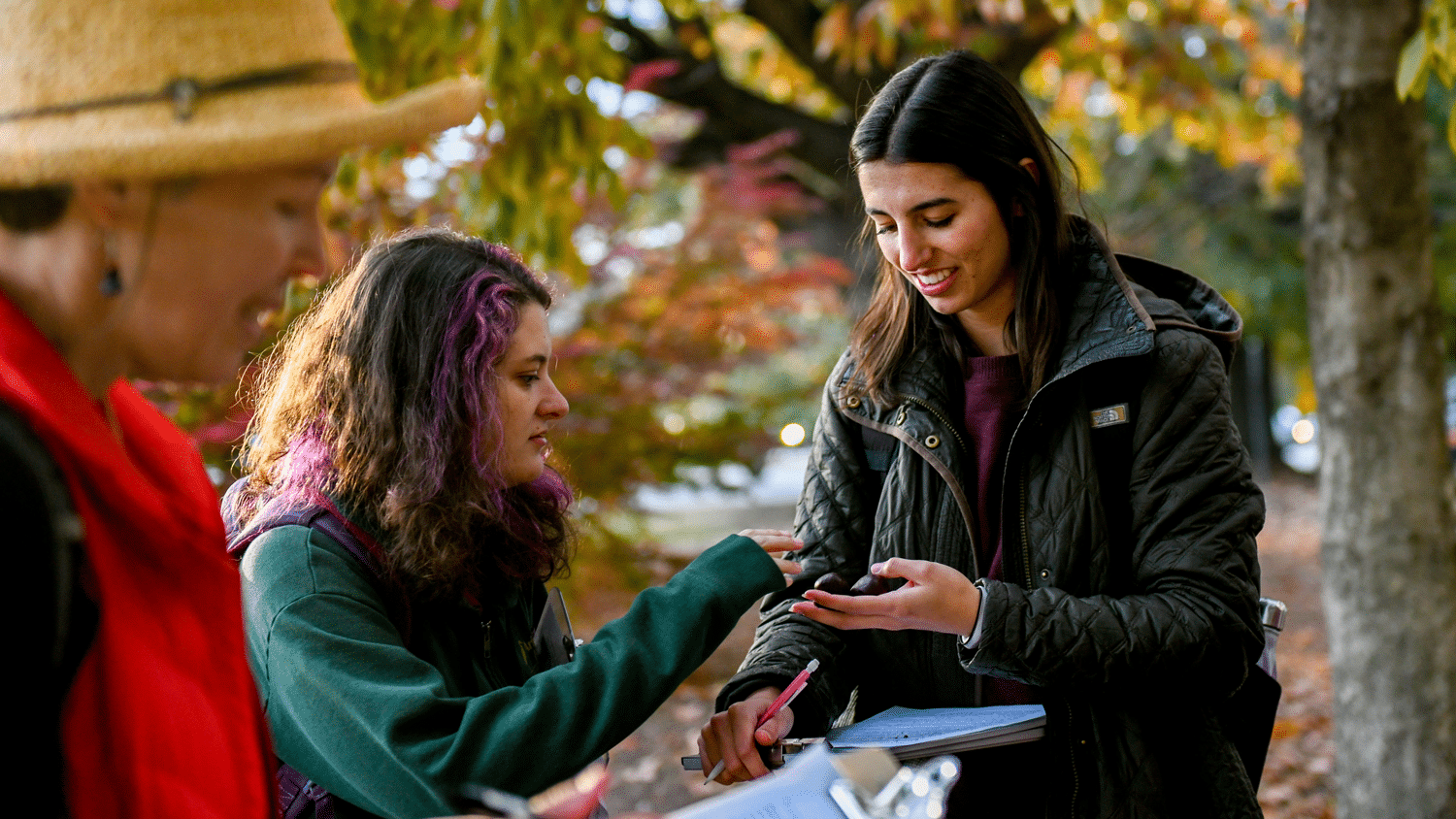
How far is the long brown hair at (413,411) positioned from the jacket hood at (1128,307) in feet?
3.08

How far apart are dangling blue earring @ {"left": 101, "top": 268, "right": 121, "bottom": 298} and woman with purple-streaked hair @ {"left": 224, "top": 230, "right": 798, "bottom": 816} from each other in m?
0.58

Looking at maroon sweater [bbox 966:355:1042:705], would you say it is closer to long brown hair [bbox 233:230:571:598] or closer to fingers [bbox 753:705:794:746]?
fingers [bbox 753:705:794:746]

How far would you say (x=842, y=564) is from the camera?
208cm

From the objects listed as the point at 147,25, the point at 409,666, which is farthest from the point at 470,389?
the point at 147,25

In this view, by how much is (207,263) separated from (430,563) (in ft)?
2.27

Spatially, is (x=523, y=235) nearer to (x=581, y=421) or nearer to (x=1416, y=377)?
(x=581, y=421)

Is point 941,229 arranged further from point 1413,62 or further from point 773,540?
point 1413,62

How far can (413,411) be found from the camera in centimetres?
167

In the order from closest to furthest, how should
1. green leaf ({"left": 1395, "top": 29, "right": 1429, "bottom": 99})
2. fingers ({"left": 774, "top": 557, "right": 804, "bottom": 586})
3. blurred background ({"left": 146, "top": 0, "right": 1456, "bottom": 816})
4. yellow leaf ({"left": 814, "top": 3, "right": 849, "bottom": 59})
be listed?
fingers ({"left": 774, "top": 557, "right": 804, "bottom": 586})
green leaf ({"left": 1395, "top": 29, "right": 1429, "bottom": 99})
blurred background ({"left": 146, "top": 0, "right": 1456, "bottom": 816})
yellow leaf ({"left": 814, "top": 3, "right": 849, "bottom": 59})

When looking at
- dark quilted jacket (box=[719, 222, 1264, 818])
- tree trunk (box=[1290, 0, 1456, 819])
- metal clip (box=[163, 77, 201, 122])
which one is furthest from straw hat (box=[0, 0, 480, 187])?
tree trunk (box=[1290, 0, 1456, 819])

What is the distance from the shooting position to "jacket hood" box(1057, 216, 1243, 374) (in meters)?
1.84

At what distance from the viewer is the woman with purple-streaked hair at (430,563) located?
141 centimetres

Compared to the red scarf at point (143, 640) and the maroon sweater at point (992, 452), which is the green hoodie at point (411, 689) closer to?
the red scarf at point (143, 640)

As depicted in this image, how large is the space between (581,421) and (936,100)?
3.01 meters
